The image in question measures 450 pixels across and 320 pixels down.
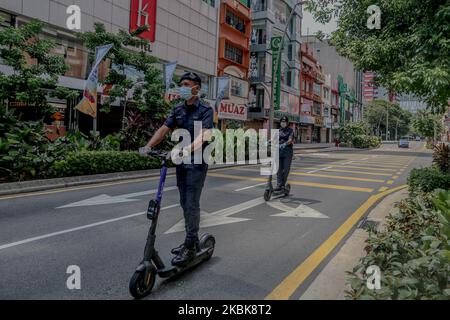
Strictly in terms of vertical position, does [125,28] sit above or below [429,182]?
above

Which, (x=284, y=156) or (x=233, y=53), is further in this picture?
(x=233, y=53)

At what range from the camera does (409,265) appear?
10.9 feet

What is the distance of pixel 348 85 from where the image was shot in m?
86.1

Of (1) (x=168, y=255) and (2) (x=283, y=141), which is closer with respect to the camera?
(1) (x=168, y=255)

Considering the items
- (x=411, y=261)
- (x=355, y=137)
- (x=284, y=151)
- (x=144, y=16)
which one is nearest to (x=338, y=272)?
(x=411, y=261)

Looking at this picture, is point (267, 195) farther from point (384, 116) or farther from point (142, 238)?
point (384, 116)

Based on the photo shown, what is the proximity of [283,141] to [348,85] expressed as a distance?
272 feet

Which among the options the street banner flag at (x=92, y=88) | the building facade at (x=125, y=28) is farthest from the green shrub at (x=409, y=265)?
the building facade at (x=125, y=28)

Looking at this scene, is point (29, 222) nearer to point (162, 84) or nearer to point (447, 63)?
point (447, 63)

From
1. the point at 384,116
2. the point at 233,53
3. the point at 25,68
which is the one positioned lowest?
the point at 25,68

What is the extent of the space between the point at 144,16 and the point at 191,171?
2363cm

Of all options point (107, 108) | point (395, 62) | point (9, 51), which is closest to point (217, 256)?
point (395, 62)

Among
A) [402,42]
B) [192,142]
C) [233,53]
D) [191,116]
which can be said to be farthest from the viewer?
[233,53]

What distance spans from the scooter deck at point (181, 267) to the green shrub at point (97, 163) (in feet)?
23.8
